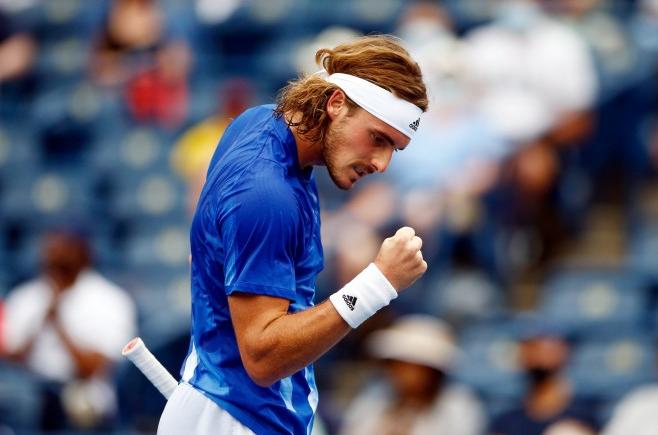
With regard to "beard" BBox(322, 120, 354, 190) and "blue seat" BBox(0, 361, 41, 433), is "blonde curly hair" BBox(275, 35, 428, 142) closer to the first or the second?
"beard" BBox(322, 120, 354, 190)

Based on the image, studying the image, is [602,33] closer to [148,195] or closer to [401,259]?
[148,195]

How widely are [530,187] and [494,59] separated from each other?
0.97 m

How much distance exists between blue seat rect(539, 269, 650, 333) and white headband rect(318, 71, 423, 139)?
408 cm

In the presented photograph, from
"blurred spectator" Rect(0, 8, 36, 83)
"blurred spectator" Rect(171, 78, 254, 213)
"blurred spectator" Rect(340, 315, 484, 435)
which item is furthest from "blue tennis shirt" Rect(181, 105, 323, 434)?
"blurred spectator" Rect(0, 8, 36, 83)

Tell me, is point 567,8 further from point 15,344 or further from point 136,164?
point 15,344

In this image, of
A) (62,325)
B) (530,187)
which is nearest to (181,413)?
(62,325)

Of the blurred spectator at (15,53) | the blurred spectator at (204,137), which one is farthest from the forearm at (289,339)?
the blurred spectator at (15,53)

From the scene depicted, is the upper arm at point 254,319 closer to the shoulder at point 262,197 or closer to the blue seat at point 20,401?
the shoulder at point 262,197

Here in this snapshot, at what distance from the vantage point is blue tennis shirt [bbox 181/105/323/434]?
3436 millimetres

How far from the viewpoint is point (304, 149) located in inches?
145

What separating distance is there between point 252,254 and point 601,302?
4571 millimetres

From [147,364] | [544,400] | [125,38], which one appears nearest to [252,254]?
[147,364]

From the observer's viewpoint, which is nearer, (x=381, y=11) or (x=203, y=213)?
(x=203, y=213)

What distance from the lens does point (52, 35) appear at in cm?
1105
